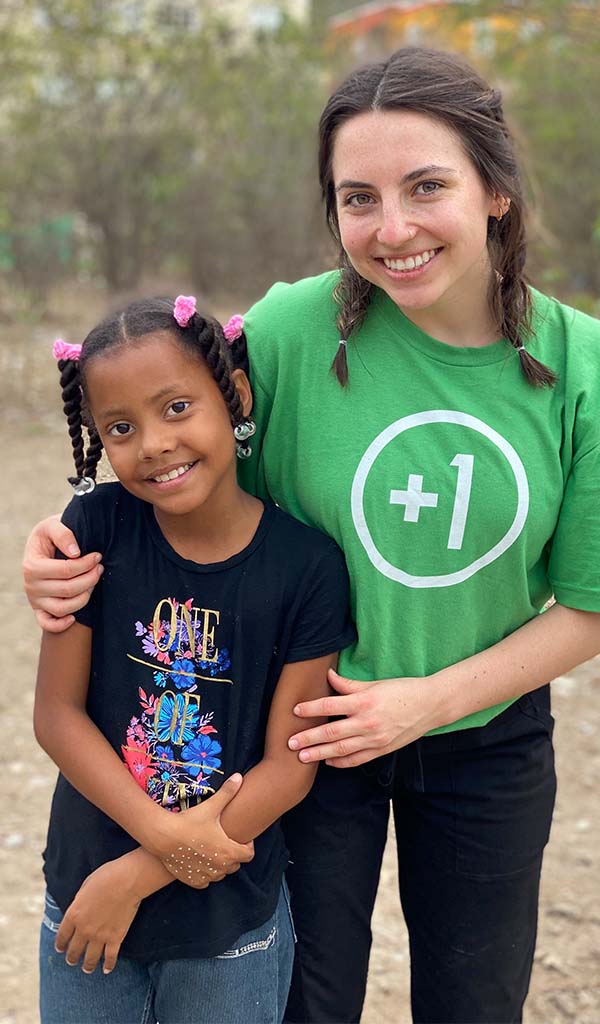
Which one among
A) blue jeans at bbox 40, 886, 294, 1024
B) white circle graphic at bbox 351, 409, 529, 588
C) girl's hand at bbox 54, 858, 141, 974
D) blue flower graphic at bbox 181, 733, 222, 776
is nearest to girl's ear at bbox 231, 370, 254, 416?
white circle graphic at bbox 351, 409, 529, 588

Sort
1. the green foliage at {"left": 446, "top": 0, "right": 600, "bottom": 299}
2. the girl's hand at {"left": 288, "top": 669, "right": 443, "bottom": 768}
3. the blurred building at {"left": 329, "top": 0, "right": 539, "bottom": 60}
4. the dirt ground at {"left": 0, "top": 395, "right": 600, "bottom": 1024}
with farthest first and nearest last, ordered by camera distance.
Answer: the blurred building at {"left": 329, "top": 0, "right": 539, "bottom": 60}, the green foliage at {"left": 446, "top": 0, "right": 600, "bottom": 299}, the dirt ground at {"left": 0, "top": 395, "right": 600, "bottom": 1024}, the girl's hand at {"left": 288, "top": 669, "right": 443, "bottom": 768}

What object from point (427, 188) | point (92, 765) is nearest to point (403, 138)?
point (427, 188)

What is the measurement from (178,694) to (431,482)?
1.70ft

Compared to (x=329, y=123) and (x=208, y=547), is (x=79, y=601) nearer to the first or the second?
(x=208, y=547)

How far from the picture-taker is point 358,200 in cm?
173

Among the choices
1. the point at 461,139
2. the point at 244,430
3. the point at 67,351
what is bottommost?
the point at 244,430

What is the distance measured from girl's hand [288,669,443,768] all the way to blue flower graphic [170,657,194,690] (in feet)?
0.57

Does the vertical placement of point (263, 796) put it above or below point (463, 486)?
below

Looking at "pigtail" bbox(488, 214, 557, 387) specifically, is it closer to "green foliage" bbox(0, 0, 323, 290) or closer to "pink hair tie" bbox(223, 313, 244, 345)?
"pink hair tie" bbox(223, 313, 244, 345)

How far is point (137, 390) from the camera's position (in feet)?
5.49

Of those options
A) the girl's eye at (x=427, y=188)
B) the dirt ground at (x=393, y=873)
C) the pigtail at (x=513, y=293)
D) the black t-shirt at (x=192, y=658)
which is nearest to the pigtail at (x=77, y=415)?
the black t-shirt at (x=192, y=658)

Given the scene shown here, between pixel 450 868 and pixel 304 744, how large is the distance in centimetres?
42

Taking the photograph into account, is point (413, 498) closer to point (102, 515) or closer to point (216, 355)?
point (216, 355)

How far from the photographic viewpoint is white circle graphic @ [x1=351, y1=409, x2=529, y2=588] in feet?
5.82
